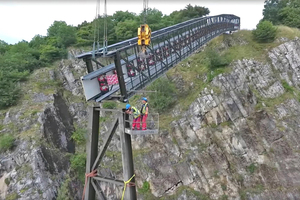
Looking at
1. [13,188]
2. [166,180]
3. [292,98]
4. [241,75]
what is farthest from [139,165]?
[292,98]

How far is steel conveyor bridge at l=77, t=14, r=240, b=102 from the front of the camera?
10.3 m

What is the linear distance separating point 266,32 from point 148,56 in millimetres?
18443

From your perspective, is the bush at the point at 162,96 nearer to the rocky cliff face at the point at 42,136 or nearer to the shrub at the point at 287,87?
the rocky cliff face at the point at 42,136

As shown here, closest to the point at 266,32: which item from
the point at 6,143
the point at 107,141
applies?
the point at 107,141

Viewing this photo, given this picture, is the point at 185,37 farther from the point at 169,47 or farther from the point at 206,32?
the point at 206,32

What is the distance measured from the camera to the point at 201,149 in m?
21.8

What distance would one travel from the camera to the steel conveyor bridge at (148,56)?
405 inches

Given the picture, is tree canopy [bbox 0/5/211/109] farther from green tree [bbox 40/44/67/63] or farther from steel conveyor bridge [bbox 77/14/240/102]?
steel conveyor bridge [bbox 77/14/240/102]

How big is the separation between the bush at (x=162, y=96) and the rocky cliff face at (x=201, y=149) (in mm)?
1248

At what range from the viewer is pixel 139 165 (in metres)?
21.8

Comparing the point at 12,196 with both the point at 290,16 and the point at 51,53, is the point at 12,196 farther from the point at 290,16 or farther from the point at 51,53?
the point at 290,16

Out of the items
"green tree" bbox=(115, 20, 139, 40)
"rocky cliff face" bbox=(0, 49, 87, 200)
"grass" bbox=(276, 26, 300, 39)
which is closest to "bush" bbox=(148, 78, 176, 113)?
"rocky cliff face" bbox=(0, 49, 87, 200)

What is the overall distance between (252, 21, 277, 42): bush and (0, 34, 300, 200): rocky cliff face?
16.6ft

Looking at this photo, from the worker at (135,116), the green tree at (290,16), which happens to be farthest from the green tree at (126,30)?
the worker at (135,116)
